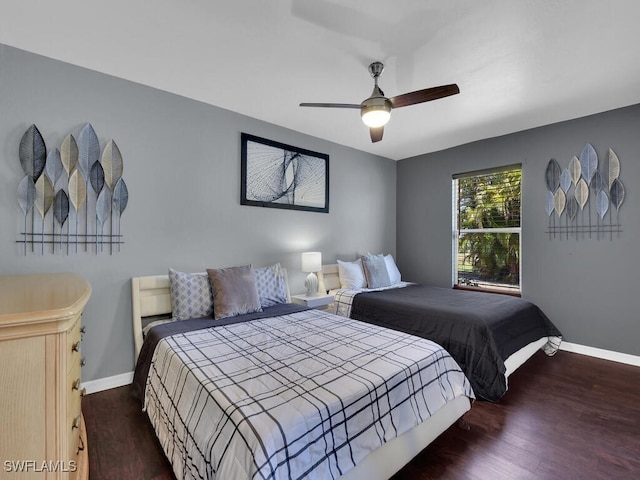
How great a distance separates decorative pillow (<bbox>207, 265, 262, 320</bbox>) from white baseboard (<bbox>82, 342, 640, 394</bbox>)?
0.99 meters

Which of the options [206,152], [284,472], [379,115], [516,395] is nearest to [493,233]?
[516,395]

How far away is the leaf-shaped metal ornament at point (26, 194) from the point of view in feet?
7.17

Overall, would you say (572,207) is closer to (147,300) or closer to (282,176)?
(282,176)

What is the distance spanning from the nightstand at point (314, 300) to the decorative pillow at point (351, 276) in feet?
1.15

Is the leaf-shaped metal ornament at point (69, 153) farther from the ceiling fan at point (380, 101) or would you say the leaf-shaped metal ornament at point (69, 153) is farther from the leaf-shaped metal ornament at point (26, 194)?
the ceiling fan at point (380, 101)

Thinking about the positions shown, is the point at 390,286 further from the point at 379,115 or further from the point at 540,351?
the point at 379,115

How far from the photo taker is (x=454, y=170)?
446 cm

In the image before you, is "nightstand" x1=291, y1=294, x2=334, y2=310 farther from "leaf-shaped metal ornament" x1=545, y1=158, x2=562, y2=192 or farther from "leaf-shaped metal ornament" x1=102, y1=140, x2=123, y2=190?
"leaf-shaped metal ornament" x1=545, y1=158, x2=562, y2=192

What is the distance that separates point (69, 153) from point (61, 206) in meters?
0.42

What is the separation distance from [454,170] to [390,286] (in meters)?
1.98

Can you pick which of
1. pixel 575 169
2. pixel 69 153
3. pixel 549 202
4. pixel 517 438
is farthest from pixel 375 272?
pixel 69 153

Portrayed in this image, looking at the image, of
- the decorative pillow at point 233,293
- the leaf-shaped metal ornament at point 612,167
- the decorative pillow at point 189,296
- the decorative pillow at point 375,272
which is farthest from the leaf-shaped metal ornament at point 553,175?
the decorative pillow at point 189,296

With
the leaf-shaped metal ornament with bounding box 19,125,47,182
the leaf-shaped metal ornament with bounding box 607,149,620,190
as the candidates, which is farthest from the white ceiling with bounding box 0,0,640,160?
the leaf-shaped metal ornament with bounding box 19,125,47,182

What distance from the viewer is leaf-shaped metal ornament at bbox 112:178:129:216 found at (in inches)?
101
